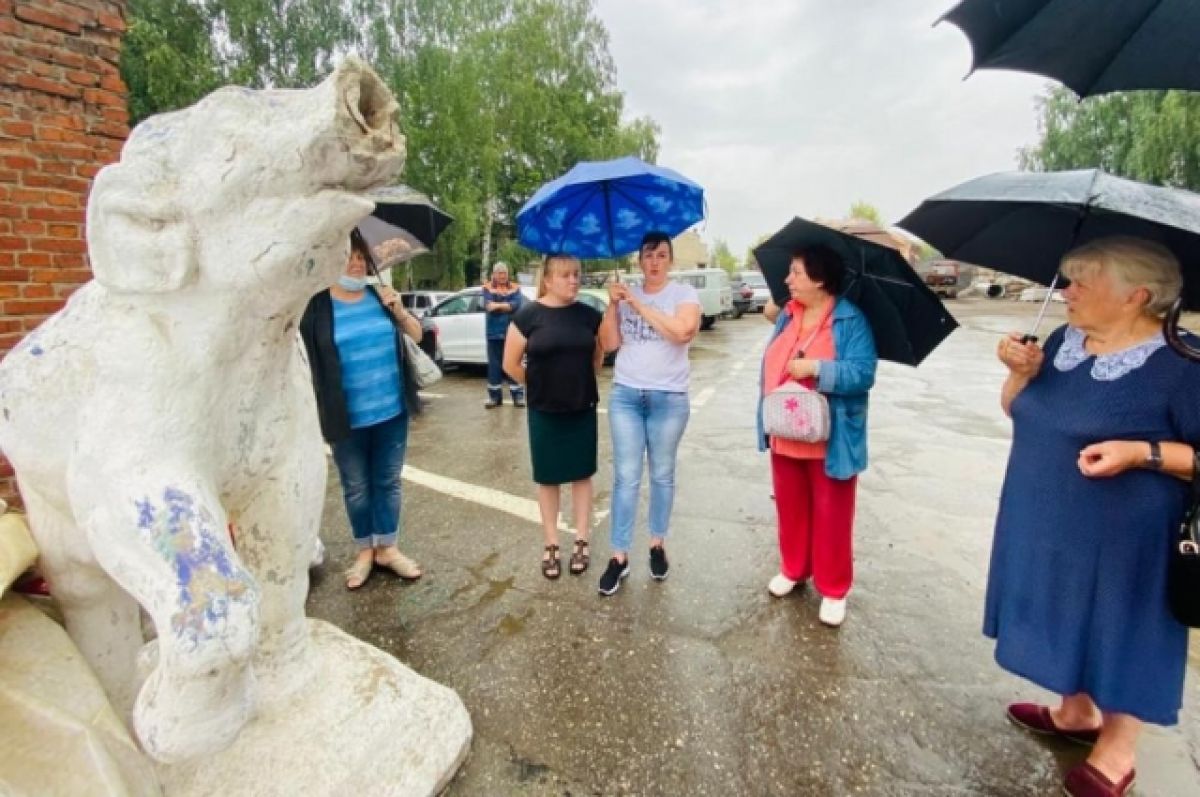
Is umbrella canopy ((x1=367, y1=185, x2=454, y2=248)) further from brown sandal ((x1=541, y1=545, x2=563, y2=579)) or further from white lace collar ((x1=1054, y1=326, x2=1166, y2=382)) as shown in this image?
white lace collar ((x1=1054, y1=326, x2=1166, y2=382))

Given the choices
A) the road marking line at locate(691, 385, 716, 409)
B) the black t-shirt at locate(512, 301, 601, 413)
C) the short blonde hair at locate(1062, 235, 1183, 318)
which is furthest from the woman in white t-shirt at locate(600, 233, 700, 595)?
the road marking line at locate(691, 385, 716, 409)

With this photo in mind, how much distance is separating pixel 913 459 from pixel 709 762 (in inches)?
169

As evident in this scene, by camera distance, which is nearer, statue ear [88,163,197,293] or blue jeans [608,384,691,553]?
statue ear [88,163,197,293]

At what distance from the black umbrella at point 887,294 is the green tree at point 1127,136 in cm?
1876

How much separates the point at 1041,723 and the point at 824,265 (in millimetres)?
1895

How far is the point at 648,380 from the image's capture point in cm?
313

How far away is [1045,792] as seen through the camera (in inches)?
78.2

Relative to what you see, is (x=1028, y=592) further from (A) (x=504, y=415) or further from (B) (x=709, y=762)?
(A) (x=504, y=415)

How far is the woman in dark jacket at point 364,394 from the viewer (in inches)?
114

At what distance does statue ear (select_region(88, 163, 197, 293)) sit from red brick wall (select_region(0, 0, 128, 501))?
3014 mm

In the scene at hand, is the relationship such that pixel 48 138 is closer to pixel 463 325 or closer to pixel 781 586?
pixel 781 586

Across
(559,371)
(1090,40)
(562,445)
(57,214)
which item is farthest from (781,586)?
(57,214)

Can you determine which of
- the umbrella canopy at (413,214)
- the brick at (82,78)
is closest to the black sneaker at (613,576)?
the umbrella canopy at (413,214)

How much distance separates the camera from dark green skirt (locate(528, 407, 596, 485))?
3.23 metres
